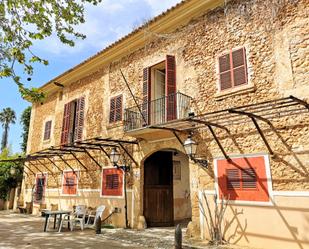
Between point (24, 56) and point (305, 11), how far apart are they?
710 centimetres

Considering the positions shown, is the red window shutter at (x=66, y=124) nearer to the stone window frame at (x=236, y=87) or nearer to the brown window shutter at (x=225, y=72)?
the stone window frame at (x=236, y=87)

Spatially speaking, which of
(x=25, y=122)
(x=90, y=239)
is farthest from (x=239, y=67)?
(x=25, y=122)

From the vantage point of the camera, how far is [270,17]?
770 cm

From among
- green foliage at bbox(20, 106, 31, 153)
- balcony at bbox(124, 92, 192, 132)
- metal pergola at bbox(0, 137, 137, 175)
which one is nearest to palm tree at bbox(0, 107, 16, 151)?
green foliage at bbox(20, 106, 31, 153)

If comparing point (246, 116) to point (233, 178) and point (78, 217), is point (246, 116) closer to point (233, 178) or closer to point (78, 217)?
point (233, 178)

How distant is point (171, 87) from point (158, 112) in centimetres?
108

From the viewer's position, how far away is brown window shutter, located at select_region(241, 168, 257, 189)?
23.4 feet

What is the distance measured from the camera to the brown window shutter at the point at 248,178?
23.4ft

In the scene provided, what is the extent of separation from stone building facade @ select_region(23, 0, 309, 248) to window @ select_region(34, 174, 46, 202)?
109 centimetres

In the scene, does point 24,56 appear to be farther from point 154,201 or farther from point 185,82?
point 154,201

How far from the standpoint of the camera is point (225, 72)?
27.3 feet

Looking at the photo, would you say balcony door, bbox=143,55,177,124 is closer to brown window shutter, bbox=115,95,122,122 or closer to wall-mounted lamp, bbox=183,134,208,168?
wall-mounted lamp, bbox=183,134,208,168

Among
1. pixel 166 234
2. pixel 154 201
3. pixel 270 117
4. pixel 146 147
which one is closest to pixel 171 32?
pixel 146 147

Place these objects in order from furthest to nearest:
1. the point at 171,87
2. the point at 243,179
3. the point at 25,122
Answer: the point at 25,122, the point at 171,87, the point at 243,179
